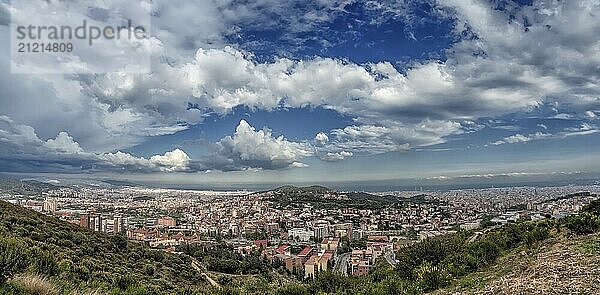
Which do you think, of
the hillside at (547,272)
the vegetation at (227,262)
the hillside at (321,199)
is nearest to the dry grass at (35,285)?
the hillside at (547,272)

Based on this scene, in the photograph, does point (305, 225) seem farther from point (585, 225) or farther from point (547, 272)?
point (547, 272)

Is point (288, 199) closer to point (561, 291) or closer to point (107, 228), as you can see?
point (107, 228)

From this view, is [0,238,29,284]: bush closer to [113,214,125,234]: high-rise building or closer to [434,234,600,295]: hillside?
[434,234,600,295]: hillside

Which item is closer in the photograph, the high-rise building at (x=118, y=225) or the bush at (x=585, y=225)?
the bush at (x=585, y=225)

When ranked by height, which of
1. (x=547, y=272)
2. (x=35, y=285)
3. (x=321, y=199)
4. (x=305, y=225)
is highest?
(x=35, y=285)

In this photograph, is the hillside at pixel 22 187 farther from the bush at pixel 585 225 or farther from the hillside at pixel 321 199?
the bush at pixel 585 225

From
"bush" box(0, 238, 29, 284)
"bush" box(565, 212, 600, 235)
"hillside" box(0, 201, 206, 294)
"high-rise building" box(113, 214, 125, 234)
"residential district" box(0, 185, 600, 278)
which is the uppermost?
"bush" box(0, 238, 29, 284)

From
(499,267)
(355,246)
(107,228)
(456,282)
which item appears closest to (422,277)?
(456,282)

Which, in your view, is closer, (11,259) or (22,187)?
(11,259)

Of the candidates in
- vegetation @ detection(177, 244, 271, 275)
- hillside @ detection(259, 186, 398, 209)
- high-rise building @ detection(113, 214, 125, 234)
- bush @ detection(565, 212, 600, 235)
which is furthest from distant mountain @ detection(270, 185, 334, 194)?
bush @ detection(565, 212, 600, 235)

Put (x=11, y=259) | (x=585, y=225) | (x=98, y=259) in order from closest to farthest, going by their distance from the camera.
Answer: (x=11, y=259) < (x=585, y=225) < (x=98, y=259)

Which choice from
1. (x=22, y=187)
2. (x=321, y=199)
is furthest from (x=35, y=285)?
(x=22, y=187)

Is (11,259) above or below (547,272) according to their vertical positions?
above
